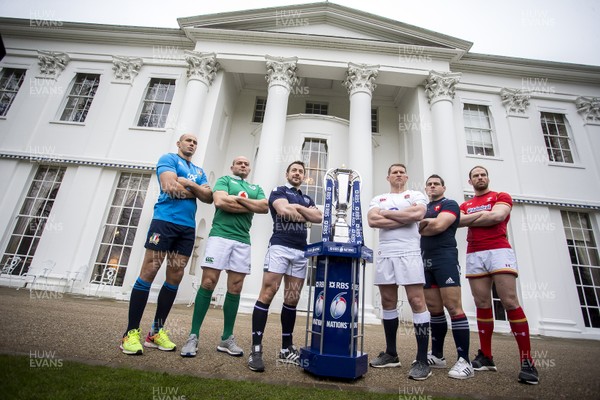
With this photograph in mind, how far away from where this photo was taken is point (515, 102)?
11.2 metres

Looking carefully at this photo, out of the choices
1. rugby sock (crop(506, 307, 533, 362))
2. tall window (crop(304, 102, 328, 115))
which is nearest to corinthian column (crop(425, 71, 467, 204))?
tall window (crop(304, 102, 328, 115))

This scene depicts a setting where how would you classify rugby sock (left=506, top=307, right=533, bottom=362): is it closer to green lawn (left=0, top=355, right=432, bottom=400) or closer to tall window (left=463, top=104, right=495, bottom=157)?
green lawn (left=0, top=355, right=432, bottom=400)

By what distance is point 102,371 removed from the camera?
7.20ft

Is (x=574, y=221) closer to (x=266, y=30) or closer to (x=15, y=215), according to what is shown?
(x=266, y=30)

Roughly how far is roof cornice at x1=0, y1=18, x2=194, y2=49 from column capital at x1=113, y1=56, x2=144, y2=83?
976mm

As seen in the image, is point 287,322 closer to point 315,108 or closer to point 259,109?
point 259,109

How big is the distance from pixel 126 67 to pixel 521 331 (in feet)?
48.0

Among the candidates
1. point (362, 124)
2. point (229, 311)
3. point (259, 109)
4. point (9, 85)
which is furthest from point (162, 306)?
point (9, 85)

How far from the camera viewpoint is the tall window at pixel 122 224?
934 centimetres

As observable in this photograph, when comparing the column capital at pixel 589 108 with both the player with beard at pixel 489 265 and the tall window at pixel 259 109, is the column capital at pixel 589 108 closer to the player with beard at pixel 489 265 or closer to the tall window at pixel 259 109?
the player with beard at pixel 489 265

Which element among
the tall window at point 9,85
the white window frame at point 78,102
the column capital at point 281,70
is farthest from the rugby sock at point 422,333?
the tall window at point 9,85

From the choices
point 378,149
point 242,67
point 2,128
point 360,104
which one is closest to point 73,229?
point 2,128

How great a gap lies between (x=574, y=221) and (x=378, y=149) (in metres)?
7.46

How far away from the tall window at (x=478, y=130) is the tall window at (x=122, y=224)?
12.6 metres
